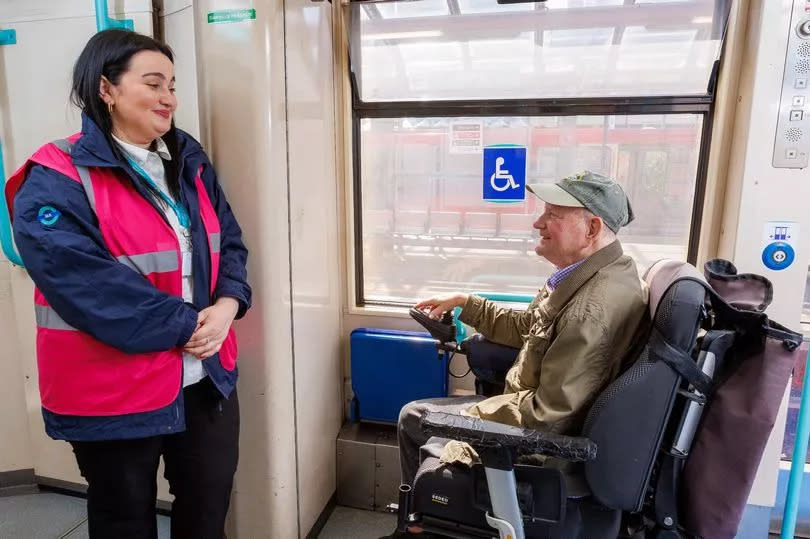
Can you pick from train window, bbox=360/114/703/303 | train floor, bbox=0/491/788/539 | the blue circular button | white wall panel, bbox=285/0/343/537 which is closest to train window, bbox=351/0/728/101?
train window, bbox=360/114/703/303

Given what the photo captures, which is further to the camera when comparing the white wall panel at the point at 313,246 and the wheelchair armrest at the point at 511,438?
the white wall panel at the point at 313,246

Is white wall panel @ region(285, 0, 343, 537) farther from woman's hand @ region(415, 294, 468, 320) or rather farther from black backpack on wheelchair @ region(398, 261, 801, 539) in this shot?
black backpack on wheelchair @ region(398, 261, 801, 539)

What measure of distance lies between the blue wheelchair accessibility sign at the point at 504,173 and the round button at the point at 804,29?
949 mm

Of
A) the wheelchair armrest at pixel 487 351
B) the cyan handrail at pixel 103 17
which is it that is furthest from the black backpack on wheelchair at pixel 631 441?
the cyan handrail at pixel 103 17

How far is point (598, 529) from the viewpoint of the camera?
4.58 ft

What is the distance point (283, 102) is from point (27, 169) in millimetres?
745

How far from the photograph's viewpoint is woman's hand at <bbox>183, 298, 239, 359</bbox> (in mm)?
1368

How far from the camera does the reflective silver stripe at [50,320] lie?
4.15ft

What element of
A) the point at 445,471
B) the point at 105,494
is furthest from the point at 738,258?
the point at 105,494

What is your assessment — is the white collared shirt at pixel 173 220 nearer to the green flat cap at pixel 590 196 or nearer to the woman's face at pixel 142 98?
the woman's face at pixel 142 98

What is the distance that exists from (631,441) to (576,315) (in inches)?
12.5

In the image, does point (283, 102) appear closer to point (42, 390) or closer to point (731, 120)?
point (42, 390)

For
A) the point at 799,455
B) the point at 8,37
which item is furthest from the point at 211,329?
the point at 799,455

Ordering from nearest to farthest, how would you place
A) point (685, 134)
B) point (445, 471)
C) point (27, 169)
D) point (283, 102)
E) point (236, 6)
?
point (27, 169)
point (445, 471)
point (236, 6)
point (283, 102)
point (685, 134)
